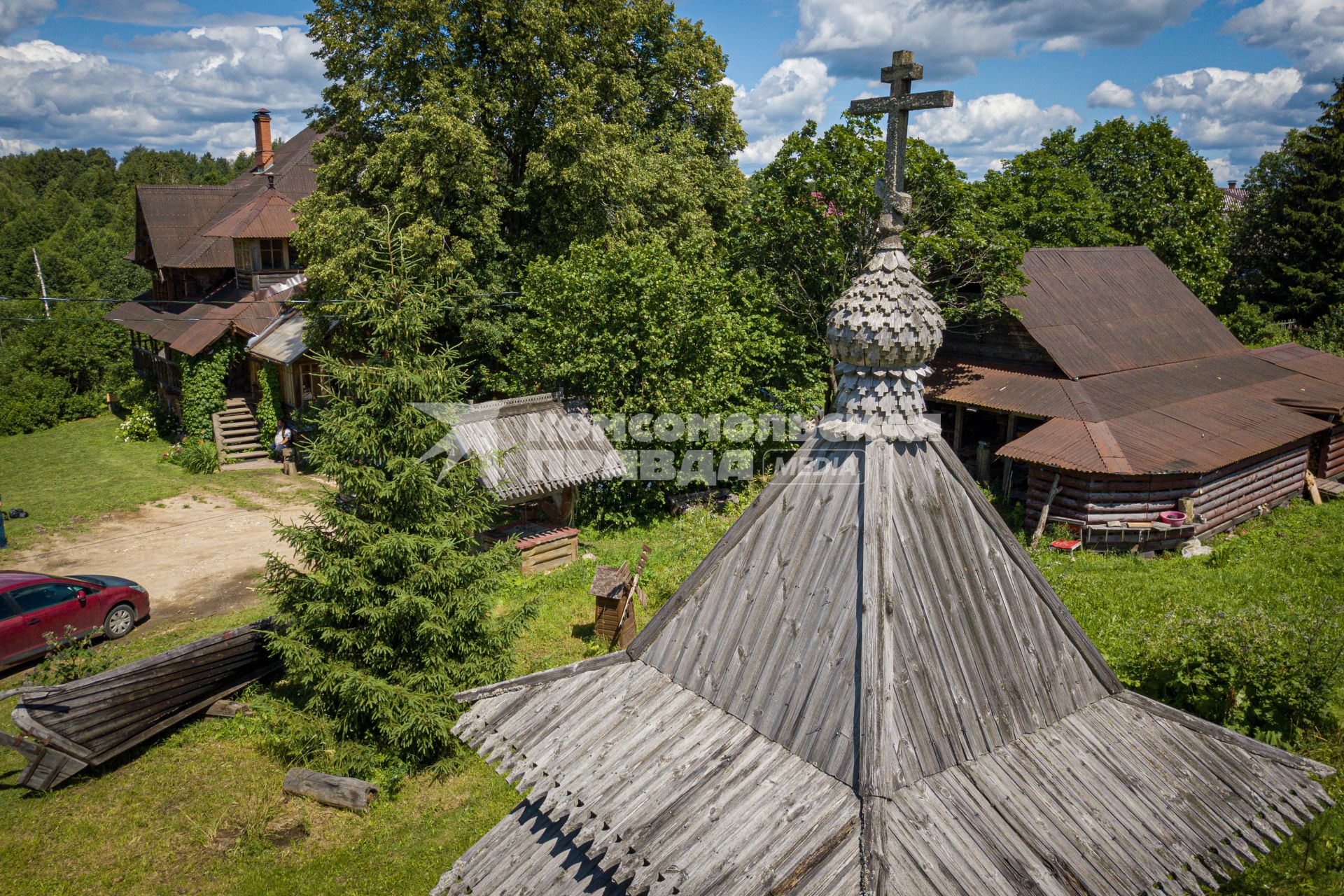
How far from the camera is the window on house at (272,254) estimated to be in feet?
101

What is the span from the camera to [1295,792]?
461 centimetres

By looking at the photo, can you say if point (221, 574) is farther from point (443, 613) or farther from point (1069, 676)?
point (1069, 676)

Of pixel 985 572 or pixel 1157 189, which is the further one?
pixel 1157 189

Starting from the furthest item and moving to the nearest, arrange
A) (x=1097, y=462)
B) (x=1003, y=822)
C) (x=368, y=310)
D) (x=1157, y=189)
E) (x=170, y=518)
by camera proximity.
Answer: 1. (x=1157, y=189)
2. (x=170, y=518)
3. (x=1097, y=462)
4. (x=368, y=310)
5. (x=1003, y=822)

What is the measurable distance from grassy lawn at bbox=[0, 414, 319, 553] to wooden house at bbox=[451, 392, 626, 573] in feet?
32.7

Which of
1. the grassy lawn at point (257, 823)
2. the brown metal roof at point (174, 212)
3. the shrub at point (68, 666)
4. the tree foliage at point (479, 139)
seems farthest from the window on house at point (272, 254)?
the shrub at point (68, 666)

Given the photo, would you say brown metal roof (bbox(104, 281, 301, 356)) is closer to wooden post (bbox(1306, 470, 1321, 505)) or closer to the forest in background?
the forest in background

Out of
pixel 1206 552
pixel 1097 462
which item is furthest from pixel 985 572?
pixel 1206 552

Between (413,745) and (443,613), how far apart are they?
2038mm

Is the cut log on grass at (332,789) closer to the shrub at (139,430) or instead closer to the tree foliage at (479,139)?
the tree foliage at (479,139)

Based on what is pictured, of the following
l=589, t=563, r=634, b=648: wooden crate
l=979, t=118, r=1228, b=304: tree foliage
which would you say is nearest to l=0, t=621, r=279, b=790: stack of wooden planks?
l=589, t=563, r=634, b=648: wooden crate

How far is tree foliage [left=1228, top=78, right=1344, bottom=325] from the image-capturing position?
35.8 meters

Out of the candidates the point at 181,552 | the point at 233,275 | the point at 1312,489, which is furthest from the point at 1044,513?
the point at 233,275

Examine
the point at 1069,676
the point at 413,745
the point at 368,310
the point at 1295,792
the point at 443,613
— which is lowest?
the point at 413,745
